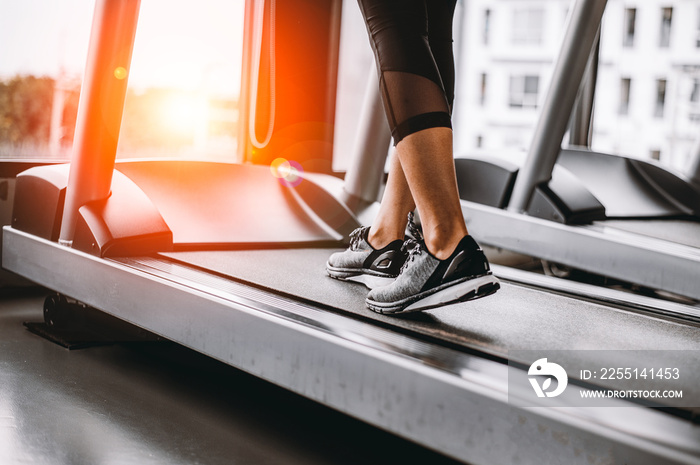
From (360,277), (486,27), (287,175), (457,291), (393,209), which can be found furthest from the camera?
(486,27)

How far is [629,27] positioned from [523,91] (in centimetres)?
77

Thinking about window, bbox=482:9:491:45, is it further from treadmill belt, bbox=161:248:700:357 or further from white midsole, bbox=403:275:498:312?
white midsole, bbox=403:275:498:312

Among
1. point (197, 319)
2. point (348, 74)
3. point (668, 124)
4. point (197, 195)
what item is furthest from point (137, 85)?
point (668, 124)

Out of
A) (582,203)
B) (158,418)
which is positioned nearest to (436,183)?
(158,418)

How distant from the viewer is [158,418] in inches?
50.3

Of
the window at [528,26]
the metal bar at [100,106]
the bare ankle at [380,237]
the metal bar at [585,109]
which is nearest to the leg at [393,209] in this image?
the bare ankle at [380,237]

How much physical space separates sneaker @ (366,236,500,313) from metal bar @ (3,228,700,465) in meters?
0.08

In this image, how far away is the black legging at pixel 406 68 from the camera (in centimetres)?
111

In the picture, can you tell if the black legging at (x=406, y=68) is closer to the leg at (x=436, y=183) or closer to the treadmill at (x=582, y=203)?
the leg at (x=436, y=183)

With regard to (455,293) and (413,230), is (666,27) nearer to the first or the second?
(413,230)

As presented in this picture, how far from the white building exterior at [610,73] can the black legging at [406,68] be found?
6.44ft

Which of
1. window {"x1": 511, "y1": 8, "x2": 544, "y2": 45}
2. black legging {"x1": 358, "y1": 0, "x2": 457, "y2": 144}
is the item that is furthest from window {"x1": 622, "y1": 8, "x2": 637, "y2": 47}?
black legging {"x1": 358, "y1": 0, "x2": 457, "y2": 144}

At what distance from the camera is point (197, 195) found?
218 cm

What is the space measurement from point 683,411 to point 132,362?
48.8 inches
